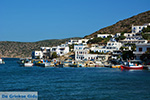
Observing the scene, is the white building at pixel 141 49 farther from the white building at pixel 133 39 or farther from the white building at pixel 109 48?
the white building at pixel 133 39

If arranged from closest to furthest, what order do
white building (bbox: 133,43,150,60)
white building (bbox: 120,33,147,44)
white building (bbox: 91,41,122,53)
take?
white building (bbox: 133,43,150,60), white building (bbox: 91,41,122,53), white building (bbox: 120,33,147,44)

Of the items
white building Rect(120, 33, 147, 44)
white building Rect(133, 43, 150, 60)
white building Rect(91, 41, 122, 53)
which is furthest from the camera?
white building Rect(120, 33, 147, 44)

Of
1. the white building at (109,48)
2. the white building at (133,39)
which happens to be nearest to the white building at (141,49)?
the white building at (109,48)

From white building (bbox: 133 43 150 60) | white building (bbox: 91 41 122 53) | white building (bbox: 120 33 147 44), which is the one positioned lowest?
white building (bbox: 133 43 150 60)

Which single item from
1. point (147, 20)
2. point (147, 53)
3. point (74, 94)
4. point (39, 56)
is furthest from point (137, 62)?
point (147, 20)

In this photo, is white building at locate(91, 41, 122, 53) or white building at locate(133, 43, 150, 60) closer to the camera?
white building at locate(133, 43, 150, 60)

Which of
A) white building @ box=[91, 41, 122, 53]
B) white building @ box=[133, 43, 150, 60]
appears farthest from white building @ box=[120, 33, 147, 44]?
white building @ box=[133, 43, 150, 60]

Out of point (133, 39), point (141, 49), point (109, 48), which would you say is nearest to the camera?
point (141, 49)

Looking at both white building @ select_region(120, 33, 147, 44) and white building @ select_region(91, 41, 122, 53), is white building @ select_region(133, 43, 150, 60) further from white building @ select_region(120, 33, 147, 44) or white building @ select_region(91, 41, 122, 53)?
white building @ select_region(120, 33, 147, 44)

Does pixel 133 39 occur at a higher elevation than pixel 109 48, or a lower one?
higher

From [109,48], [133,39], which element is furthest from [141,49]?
[133,39]

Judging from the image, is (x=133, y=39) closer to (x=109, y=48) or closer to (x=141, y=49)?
(x=109, y=48)

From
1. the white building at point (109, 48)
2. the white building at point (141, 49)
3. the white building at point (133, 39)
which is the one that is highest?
the white building at point (133, 39)

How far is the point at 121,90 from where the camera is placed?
43.5 meters
